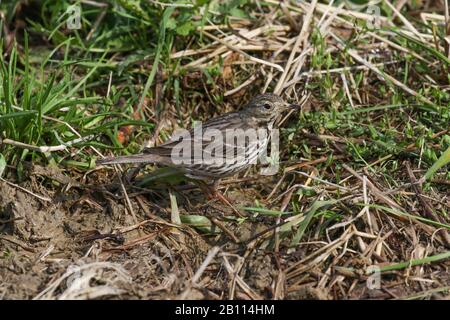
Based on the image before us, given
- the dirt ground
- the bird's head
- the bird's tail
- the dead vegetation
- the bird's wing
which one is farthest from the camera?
the bird's head

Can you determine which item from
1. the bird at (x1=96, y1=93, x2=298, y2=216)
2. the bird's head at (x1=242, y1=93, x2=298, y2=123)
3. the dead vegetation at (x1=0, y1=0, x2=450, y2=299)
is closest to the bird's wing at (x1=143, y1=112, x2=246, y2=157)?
the bird at (x1=96, y1=93, x2=298, y2=216)

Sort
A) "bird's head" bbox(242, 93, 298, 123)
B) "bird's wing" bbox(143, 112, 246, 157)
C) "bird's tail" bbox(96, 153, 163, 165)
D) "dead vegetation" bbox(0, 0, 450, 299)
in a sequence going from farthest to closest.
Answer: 1. "bird's head" bbox(242, 93, 298, 123)
2. "bird's wing" bbox(143, 112, 246, 157)
3. "bird's tail" bbox(96, 153, 163, 165)
4. "dead vegetation" bbox(0, 0, 450, 299)

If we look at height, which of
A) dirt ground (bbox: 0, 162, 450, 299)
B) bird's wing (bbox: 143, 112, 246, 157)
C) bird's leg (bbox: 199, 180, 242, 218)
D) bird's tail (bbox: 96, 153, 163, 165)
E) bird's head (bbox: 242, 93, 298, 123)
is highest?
bird's head (bbox: 242, 93, 298, 123)

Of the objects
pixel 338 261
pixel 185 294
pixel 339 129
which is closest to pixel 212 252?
pixel 185 294

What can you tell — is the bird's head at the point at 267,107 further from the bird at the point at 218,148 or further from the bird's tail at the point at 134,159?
the bird's tail at the point at 134,159

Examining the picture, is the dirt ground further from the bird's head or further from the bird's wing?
the bird's head

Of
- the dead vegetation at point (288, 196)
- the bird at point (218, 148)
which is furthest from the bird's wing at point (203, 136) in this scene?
the dead vegetation at point (288, 196)

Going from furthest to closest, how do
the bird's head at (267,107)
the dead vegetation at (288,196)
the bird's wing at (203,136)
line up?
the bird's head at (267,107) < the bird's wing at (203,136) < the dead vegetation at (288,196)
